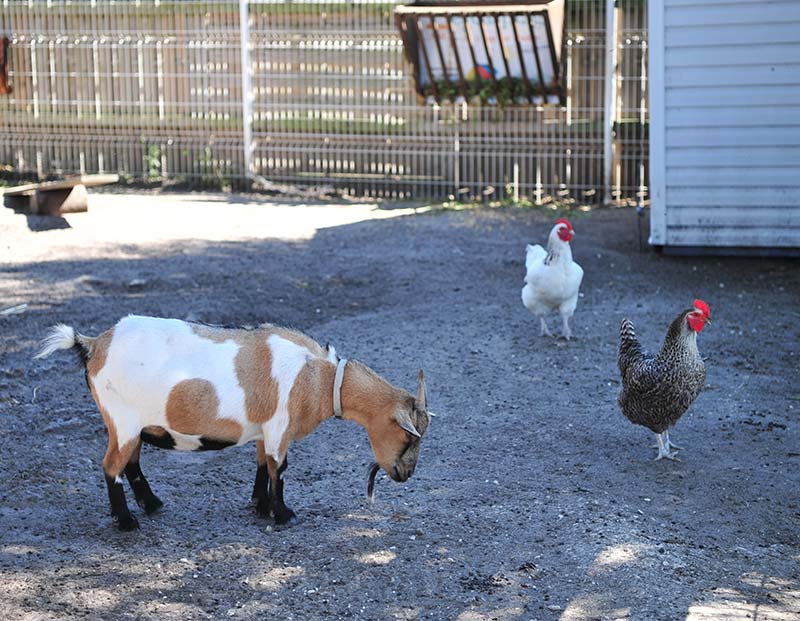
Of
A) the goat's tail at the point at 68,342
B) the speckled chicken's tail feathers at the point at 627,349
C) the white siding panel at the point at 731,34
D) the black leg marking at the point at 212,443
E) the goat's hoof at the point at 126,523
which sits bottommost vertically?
the goat's hoof at the point at 126,523

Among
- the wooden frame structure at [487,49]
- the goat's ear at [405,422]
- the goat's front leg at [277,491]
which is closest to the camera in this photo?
the goat's ear at [405,422]

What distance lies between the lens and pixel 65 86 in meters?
16.2

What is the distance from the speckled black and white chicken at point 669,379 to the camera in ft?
21.5

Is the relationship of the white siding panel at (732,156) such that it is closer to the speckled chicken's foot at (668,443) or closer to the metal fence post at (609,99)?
the metal fence post at (609,99)

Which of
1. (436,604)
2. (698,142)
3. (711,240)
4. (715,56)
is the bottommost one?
(436,604)

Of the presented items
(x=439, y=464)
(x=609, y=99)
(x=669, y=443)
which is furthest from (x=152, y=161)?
(x=669, y=443)

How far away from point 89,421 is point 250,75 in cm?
924

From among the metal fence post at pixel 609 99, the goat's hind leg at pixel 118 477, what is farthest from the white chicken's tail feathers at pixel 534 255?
the metal fence post at pixel 609 99

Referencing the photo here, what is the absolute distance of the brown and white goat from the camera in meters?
5.31

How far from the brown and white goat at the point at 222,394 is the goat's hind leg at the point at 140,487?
15 centimetres

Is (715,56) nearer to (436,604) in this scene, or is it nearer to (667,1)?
(667,1)

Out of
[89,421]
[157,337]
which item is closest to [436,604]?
[157,337]

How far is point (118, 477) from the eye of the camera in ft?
17.7

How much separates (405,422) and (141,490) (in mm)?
1395
